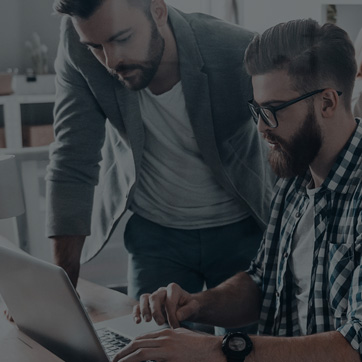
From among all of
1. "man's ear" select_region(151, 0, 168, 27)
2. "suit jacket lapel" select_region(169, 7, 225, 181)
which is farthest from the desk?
"man's ear" select_region(151, 0, 168, 27)

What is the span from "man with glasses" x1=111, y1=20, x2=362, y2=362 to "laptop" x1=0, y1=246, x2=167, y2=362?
6cm

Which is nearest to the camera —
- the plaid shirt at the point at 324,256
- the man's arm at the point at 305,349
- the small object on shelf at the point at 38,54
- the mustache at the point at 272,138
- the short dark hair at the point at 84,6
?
the man's arm at the point at 305,349

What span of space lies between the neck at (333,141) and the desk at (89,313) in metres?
0.52

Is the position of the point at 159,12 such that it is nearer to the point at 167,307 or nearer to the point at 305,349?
the point at 167,307

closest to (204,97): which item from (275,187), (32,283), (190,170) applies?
(190,170)

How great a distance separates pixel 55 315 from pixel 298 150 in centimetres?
55

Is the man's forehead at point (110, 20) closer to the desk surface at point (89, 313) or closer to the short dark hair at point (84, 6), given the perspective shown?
the short dark hair at point (84, 6)

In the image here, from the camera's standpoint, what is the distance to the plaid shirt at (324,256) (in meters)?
1.22

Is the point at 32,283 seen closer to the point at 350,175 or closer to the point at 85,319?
the point at 85,319

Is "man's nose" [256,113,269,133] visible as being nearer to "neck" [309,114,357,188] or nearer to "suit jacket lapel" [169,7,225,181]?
"neck" [309,114,357,188]

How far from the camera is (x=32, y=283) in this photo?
1.24 metres

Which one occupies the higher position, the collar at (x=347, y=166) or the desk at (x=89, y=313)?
the collar at (x=347, y=166)

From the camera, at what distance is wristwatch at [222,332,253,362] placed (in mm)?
1109

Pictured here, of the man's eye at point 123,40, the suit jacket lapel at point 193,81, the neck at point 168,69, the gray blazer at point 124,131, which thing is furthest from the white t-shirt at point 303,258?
the man's eye at point 123,40
